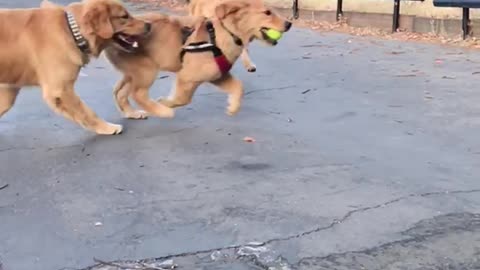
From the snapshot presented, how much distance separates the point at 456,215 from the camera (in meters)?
4.11

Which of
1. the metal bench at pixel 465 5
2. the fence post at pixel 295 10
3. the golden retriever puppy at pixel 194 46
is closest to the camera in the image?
the golden retriever puppy at pixel 194 46

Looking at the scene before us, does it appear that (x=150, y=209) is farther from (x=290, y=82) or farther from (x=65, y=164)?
(x=290, y=82)

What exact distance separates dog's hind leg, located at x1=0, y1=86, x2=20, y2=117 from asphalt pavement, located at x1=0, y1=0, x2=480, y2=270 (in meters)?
0.18

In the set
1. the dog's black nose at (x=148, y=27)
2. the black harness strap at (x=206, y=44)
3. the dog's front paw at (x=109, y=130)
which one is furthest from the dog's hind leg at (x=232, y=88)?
the dog's front paw at (x=109, y=130)

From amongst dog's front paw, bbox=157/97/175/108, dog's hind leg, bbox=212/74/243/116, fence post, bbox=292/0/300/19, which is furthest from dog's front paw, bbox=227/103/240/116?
fence post, bbox=292/0/300/19

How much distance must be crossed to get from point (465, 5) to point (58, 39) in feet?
22.7

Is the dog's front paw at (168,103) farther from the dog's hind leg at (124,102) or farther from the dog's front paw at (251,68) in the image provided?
the dog's front paw at (251,68)

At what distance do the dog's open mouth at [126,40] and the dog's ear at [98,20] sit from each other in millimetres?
130

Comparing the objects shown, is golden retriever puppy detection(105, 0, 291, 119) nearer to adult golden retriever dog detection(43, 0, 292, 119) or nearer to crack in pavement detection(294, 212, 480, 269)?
adult golden retriever dog detection(43, 0, 292, 119)

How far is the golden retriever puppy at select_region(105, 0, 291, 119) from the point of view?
224 inches

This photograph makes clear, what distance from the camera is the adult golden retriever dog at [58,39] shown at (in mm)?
5422

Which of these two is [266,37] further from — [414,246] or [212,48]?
[414,246]

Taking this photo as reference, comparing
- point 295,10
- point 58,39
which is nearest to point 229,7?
point 58,39

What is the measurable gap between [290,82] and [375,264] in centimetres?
463
